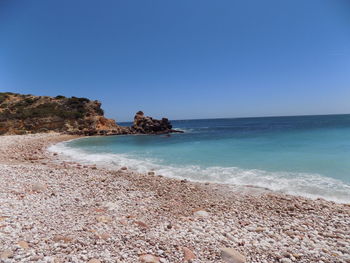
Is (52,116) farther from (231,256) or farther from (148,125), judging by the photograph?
(231,256)

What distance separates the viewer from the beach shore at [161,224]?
10.8 ft

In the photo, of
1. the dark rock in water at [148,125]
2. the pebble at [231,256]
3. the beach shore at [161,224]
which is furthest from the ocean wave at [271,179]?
the dark rock in water at [148,125]

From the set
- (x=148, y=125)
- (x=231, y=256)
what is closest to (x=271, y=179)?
(x=231, y=256)

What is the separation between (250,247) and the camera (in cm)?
372

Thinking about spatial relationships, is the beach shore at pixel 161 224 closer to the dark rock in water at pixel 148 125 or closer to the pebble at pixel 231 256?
the pebble at pixel 231 256

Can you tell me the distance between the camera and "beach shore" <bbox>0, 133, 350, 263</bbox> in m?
3.30

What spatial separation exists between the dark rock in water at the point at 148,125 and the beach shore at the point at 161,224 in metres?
37.2

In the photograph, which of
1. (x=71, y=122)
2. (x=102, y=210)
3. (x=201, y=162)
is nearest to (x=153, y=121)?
(x=71, y=122)

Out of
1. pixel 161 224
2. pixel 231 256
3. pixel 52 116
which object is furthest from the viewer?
pixel 52 116

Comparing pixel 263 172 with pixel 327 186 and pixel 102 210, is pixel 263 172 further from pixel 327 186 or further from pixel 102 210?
pixel 102 210

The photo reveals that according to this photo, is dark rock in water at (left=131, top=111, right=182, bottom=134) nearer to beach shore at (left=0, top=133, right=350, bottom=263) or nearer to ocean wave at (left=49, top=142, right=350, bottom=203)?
ocean wave at (left=49, top=142, right=350, bottom=203)

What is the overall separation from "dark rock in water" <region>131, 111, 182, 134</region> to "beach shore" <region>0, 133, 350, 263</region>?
37196 mm

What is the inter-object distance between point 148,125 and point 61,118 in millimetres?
21086

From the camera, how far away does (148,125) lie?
4484cm
